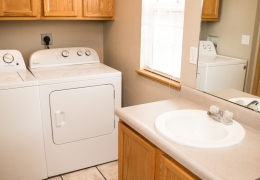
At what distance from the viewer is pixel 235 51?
1587 mm

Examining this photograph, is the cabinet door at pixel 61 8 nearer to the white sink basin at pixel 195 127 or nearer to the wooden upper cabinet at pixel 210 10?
the wooden upper cabinet at pixel 210 10

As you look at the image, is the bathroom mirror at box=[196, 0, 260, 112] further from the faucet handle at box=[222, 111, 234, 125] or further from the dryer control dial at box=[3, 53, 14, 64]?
the dryer control dial at box=[3, 53, 14, 64]

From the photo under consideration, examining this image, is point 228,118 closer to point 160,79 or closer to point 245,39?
point 245,39

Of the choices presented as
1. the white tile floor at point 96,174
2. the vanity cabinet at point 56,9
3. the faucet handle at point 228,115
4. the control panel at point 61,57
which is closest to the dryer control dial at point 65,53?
the control panel at point 61,57

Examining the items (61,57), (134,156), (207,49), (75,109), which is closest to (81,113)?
(75,109)

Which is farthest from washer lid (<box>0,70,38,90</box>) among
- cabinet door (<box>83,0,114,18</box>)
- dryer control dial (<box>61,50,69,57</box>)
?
cabinet door (<box>83,0,114,18</box>)

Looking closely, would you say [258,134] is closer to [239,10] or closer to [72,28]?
[239,10]

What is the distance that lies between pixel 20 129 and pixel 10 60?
0.68 metres

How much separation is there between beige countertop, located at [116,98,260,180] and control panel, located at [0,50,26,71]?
1.47 meters

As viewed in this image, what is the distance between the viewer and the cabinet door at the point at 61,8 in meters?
2.46

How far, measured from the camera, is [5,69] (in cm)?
246

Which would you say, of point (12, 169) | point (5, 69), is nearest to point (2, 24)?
point (5, 69)

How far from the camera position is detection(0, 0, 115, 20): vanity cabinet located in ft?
7.66

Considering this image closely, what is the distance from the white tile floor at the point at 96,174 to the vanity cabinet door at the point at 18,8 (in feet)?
4.87
